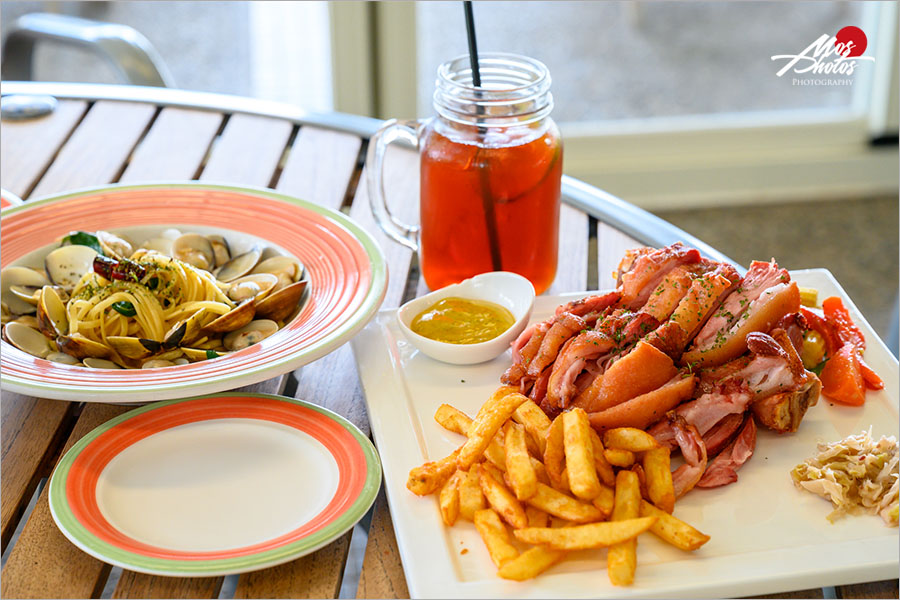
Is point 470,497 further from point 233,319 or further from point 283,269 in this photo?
point 283,269

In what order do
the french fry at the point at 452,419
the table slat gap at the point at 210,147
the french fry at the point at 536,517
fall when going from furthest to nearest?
the table slat gap at the point at 210,147 → the french fry at the point at 452,419 → the french fry at the point at 536,517

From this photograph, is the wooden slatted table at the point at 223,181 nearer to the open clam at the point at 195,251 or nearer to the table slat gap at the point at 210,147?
the table slat gap at the point at 210,147

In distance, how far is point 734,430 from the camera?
158cm

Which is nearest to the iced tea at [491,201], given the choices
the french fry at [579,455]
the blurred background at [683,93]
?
the french fry at [579,455]

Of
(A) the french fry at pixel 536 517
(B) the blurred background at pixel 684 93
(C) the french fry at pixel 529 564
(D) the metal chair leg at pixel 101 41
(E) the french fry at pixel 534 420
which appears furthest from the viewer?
(B) the blurred background at pixel 684 93

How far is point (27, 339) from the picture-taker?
1777 mm

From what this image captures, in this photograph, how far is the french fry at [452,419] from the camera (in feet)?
5.30

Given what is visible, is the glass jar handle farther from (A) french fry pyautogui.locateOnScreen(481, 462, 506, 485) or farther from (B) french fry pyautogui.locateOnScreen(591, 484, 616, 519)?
(B) french fry pyautogui.locateOnScreen(591, 484, 616, 519)

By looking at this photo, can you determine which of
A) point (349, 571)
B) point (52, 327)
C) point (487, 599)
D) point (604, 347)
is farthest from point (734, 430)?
point (52, 327)

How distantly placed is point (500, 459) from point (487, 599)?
0.25 meters

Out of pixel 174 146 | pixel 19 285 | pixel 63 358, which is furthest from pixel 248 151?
pixel 63 358

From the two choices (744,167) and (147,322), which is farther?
(744,167)

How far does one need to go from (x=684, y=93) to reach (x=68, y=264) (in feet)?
15.1

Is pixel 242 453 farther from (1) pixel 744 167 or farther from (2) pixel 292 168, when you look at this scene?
(1) pixel 744 167
